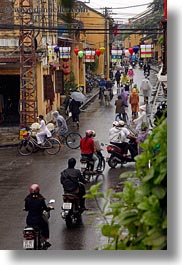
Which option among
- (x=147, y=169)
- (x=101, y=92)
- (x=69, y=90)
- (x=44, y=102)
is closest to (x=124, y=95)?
(x=44, y=102)

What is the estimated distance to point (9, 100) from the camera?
22438 mm

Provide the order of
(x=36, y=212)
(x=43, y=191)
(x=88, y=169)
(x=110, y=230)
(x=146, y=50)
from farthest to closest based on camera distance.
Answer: (x=146, y=50) → (x=88, y=169) → (x=43, y=191) → (x=36, y=212) → (x=110, y=230)

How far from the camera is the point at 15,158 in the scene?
15.9 meters

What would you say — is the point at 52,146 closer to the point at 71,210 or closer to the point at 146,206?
the point at 71,210

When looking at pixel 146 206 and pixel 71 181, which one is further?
pixel 71 181

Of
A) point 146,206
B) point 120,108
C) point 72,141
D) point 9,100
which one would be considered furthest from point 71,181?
point 9,100

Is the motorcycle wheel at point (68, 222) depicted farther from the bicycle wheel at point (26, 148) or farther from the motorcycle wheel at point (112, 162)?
the bicycle wheel at point (26, 148)

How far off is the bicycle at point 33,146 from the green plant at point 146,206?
13211mm

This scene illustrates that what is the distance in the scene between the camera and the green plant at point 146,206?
9.26 ft

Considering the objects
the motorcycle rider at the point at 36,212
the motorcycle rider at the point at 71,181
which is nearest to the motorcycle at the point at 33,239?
the motorcycle rider at the point at 36,212

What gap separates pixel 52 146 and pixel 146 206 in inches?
550

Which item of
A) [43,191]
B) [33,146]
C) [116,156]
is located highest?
[116,156]

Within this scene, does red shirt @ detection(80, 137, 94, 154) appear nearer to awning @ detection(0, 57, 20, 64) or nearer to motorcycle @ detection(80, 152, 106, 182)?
motorcycle @ detection(80, 152, 106, 182)

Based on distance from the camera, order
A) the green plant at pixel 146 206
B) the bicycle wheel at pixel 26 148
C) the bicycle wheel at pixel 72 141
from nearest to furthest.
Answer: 1. the green plant at pixel 146 206
2. the bicycle wheel at pixel 26 148
3. the bicycle wheel at pixel 72 141
